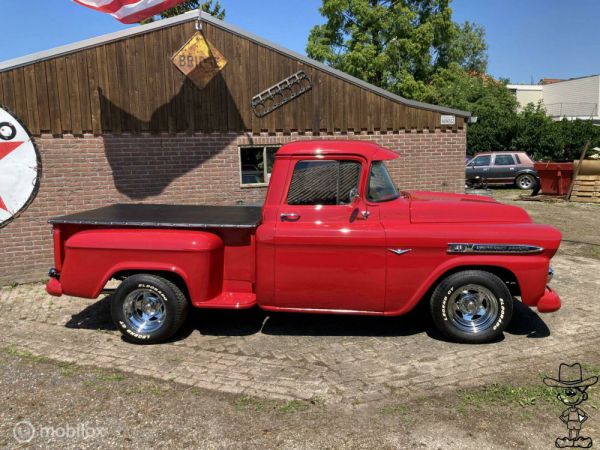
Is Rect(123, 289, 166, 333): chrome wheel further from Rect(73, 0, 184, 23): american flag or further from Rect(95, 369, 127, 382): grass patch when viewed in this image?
Rect(73, 0, 184, 23): american flag

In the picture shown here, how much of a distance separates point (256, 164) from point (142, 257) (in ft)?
14.0

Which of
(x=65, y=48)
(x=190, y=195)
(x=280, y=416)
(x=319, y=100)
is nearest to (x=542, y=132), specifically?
(x=319, y=100)

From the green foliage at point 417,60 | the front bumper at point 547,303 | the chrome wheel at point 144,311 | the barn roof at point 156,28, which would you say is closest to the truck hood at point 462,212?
the front bumper at point 547,303

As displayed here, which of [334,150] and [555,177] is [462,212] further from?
[555,177]

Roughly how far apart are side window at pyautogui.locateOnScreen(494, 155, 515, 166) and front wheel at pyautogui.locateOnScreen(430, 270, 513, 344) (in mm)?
17153

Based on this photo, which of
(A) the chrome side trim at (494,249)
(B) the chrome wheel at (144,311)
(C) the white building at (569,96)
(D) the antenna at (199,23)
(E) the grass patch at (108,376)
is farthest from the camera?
(C) the white building at (569,96)

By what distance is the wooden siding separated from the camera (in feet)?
24.3

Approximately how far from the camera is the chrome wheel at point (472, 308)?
187 inches

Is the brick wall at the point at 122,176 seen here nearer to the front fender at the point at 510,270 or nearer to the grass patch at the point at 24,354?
the grass patch at the point at 24,354

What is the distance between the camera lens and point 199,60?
7.98 m

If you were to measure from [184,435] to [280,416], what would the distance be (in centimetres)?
72

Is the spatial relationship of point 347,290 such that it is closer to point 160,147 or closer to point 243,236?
point 243,236

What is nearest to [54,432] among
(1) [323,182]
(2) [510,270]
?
(1) [323,182]

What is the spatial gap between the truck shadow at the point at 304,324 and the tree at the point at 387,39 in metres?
19.9
